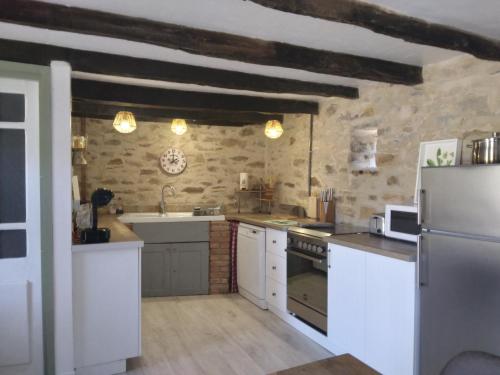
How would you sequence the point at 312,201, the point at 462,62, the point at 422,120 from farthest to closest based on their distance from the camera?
the point at 312,201 < the point at 422,120 < the point at 462,62

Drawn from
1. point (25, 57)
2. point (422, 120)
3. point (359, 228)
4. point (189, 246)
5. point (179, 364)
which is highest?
point (25, 57)

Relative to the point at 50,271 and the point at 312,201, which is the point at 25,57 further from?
the point at 312,201

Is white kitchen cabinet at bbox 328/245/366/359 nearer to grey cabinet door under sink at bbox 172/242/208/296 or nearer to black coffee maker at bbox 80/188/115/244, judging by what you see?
black coffee maker at bbox 80/188/115/244

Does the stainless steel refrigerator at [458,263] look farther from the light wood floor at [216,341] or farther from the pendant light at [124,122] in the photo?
the pendant light at [124,122]

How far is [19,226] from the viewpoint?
261cm

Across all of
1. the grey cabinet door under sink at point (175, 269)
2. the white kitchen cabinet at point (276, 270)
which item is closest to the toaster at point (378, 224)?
the white kitchen cabinet at point (276, 270)

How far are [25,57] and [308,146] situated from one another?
316cm

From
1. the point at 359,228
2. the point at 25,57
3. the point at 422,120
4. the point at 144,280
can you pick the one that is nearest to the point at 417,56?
the point at 422,120

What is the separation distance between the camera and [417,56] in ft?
9.68

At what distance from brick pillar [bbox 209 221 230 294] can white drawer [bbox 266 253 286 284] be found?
85 cm

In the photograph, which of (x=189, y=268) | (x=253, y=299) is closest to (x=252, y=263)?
(x=253, y=299)

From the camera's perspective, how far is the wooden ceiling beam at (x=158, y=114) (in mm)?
4477

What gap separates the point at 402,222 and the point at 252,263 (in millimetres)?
2012

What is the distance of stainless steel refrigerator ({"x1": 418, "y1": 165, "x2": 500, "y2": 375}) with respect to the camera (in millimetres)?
2059
